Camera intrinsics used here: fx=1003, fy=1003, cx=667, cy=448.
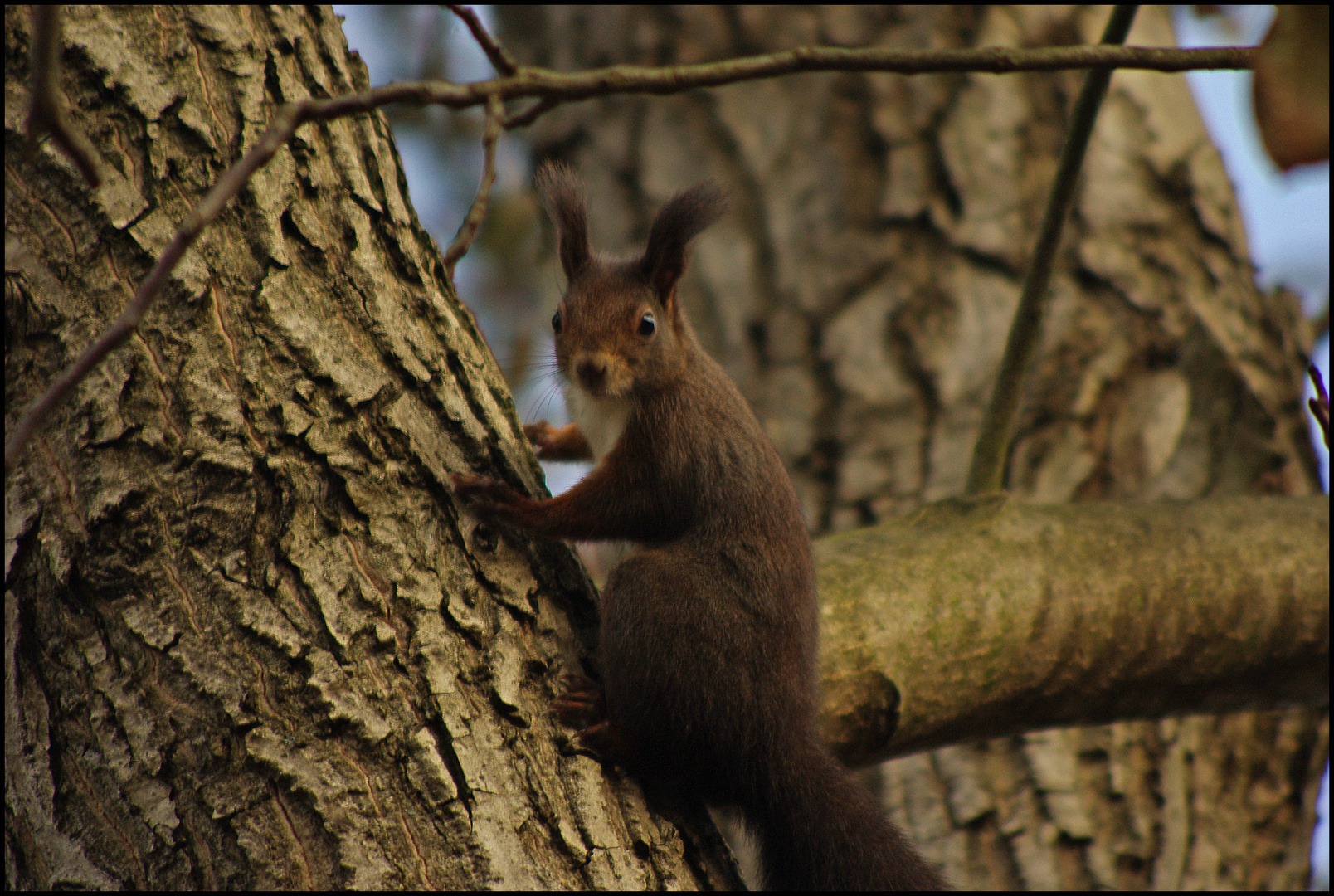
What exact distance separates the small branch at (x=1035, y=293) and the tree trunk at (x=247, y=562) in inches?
47.9

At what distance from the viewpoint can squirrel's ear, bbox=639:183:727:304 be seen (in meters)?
2.26

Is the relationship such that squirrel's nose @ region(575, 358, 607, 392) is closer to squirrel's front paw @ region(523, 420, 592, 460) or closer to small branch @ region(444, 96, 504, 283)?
squirrel's front paw @ region(523, 420, 592, 460)

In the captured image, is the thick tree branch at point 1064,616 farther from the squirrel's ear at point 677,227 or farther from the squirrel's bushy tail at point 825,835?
the squirrel's ear at point 677,227

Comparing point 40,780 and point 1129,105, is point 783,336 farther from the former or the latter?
point 40,780

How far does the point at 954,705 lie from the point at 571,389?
3.94 ft

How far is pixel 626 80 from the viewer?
1262 millimetres

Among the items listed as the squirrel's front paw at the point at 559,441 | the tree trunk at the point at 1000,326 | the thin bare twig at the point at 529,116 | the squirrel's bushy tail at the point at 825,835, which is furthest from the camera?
the tree trunk at the point at 1000,326

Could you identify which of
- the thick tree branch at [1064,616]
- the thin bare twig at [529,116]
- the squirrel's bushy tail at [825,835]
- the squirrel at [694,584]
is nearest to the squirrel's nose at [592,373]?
the squirrel at [694,584]

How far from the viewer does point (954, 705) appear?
2201 millimetres

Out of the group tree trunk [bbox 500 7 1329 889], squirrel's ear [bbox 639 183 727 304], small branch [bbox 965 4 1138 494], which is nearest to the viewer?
small branch [bbox 965 4 1138 494]

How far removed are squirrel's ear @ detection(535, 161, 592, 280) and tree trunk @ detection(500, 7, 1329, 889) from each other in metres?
0.97

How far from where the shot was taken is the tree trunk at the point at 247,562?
1.43 m

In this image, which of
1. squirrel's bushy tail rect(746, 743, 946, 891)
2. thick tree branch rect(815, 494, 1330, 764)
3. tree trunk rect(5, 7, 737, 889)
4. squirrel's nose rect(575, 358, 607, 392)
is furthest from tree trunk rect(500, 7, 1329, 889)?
tree trunk rect(5, 7, 737, 889)

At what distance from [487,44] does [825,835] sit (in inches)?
53.6
